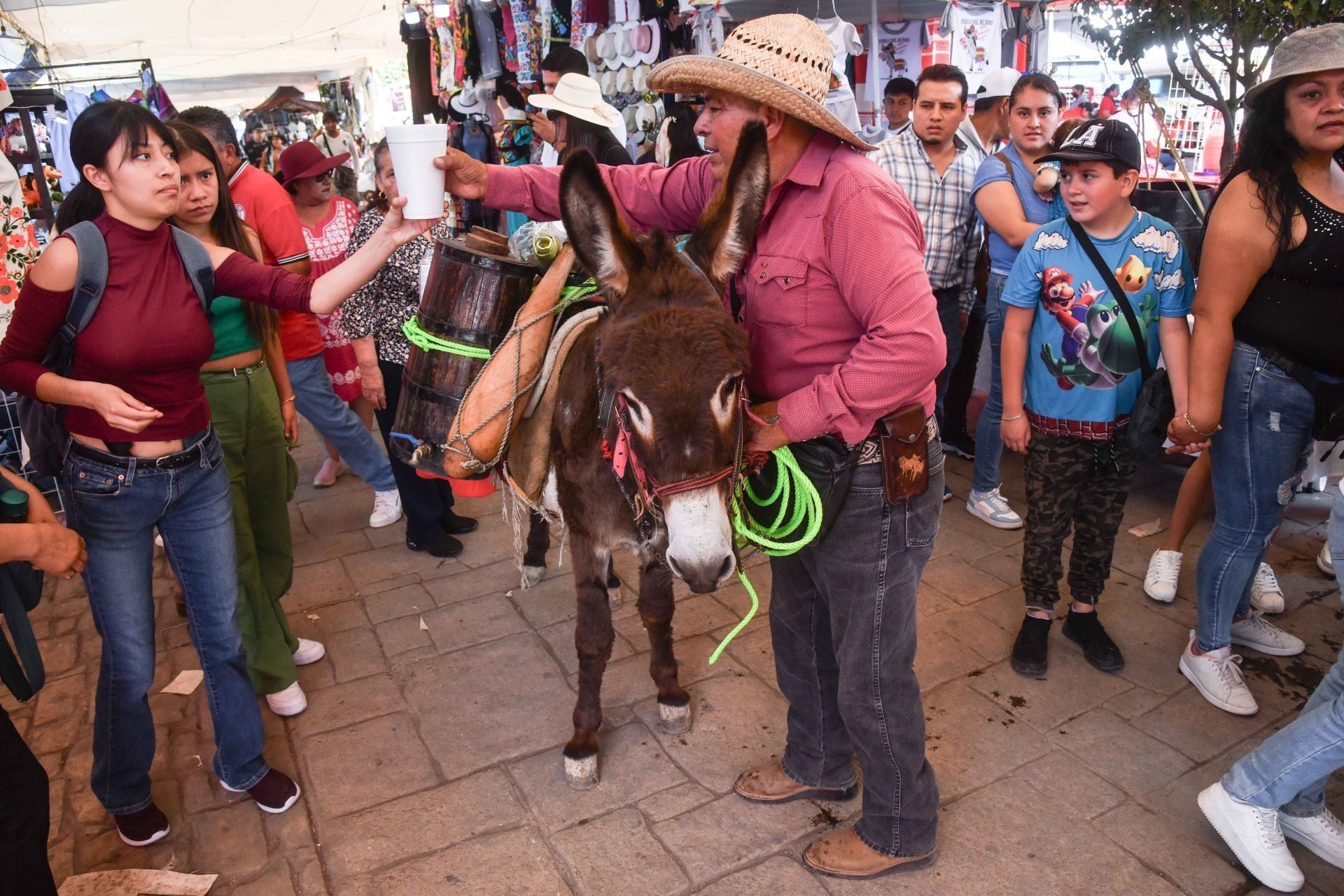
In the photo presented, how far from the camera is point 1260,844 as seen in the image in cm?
243

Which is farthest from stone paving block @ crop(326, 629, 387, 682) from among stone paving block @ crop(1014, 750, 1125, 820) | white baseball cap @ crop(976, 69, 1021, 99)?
white baseball cap @ crop(976, 69, 1021, 99)

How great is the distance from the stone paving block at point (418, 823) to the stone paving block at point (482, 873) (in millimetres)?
56

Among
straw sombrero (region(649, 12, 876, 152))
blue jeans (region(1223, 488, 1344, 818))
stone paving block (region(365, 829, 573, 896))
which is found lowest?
stone paving block (region(365, 829, 573, 896))

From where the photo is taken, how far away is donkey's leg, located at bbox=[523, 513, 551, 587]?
176 inches

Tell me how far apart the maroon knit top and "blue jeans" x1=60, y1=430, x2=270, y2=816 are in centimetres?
15

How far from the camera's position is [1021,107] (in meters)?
4.62

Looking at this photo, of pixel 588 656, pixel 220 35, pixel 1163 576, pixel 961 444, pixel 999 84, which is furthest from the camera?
pixel 220 35

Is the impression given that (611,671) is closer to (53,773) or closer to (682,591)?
(682,591)

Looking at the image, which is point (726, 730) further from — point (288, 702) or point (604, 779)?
point (288, 702)

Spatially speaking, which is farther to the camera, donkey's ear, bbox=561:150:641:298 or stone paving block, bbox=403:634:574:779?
stone paving block, bbox=403:634:574:779

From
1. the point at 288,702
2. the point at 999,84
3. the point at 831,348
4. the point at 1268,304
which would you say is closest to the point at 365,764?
the point at 288,702

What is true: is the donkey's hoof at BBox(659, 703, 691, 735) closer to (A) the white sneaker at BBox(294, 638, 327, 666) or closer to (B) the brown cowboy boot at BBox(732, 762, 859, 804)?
(B) the brown cowboy boot at BBox(732, 762, 859, 804)

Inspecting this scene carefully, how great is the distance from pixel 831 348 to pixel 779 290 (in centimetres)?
19

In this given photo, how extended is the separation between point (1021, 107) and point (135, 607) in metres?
4.79
